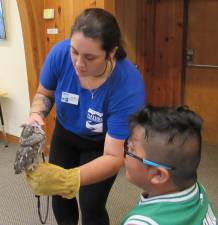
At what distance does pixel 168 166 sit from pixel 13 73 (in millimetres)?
2648

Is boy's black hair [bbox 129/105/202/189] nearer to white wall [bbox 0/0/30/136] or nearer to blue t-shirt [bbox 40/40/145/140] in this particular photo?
blue t-shirt [bbox 40/40/145/140]

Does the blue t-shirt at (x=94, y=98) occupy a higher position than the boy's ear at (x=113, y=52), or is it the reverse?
the boy's ear at (x=113, y=52)

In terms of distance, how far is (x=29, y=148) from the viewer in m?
1.23

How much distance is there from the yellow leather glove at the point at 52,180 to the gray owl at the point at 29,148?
3cm

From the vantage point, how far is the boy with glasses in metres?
0.90

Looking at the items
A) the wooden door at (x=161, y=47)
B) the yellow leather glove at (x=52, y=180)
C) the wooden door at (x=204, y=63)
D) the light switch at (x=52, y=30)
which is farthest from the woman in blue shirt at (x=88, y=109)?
the wooden door at (x=161, y=47)

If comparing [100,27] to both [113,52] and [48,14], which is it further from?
[48,14]

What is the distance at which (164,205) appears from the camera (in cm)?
92

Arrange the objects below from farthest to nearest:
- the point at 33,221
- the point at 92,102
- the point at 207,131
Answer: the point at 207,131 → the point at 33,221 → the point at 92,102

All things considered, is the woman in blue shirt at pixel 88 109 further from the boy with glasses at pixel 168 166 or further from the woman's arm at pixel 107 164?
the boy with glasses at pixel 168 166

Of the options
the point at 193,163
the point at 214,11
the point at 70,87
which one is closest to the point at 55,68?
the point at 70,87

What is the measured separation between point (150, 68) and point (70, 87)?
224cm

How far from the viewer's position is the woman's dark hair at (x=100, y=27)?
1232 mm

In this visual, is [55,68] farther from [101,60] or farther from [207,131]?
[207,131]
